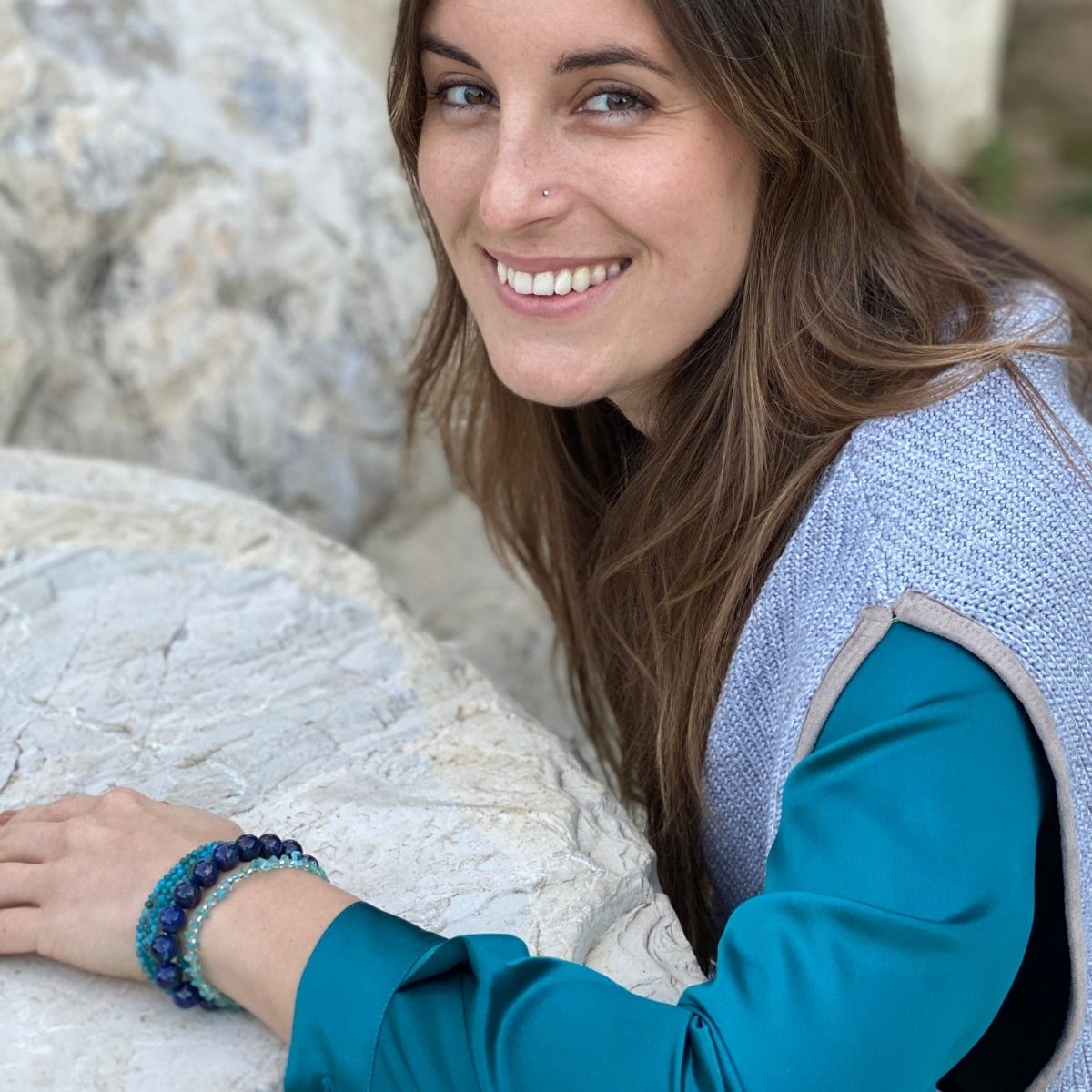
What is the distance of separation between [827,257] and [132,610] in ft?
3.38


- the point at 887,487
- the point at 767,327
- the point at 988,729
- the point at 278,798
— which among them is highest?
the point at 767,327

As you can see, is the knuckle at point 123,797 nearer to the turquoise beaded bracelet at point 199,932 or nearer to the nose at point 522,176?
the turquoise beaded bracelet at point 199,932

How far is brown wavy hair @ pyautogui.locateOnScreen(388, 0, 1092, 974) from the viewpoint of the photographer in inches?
59.5

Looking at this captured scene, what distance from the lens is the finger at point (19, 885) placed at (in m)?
1.39

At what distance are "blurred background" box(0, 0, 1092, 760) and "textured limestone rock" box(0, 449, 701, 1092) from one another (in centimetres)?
44

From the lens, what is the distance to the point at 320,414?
111 inches

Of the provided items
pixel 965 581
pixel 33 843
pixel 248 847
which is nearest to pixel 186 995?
pixel 248 847

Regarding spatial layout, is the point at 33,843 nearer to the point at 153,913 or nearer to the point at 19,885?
the point at 19,885

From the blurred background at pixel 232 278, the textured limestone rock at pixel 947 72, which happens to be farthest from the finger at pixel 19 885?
the textured limestone rock at pixel 947 72

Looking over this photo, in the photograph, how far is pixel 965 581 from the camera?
4.33ft

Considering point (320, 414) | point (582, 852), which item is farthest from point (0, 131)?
point (582, 852)

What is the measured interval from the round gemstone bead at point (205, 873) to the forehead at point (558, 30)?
0.84 meters

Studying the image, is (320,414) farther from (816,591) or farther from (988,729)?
(988,729)

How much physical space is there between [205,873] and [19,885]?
216 millimetres
